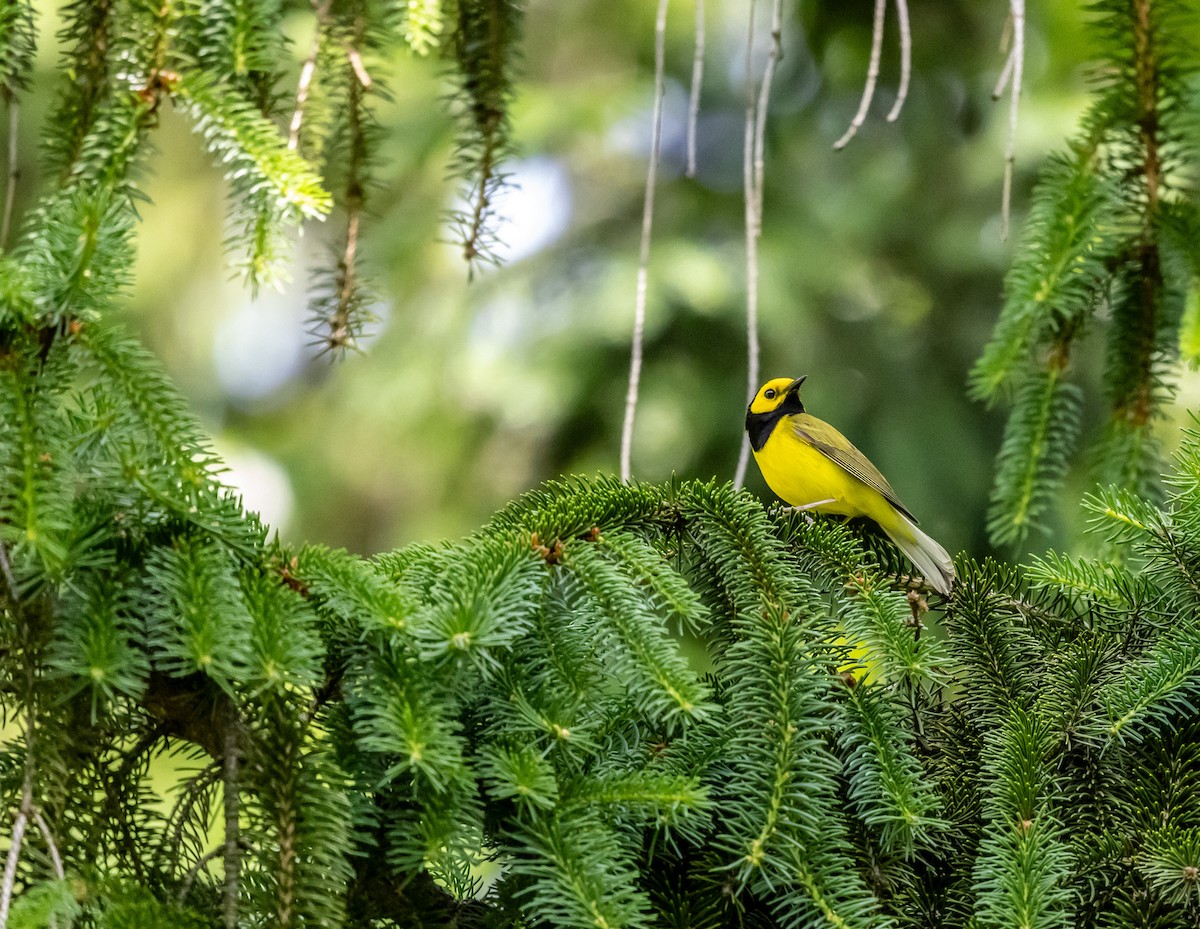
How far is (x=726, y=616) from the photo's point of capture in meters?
1.76

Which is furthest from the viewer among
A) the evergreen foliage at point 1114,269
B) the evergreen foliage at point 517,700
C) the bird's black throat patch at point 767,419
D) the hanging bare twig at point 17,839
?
the bird's black throat patch at point 767,419

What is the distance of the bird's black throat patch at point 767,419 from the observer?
13.8 feet

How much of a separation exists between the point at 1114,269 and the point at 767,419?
1.93m

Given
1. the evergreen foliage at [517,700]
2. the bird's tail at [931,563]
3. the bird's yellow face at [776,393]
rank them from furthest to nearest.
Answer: the bird's yellow face at [776,393] < the bird's tail at [931,563] < the evergreen foliage at [517,700]

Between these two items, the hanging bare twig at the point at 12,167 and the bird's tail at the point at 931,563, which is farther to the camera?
the hanging bare twig at the point at 12,167

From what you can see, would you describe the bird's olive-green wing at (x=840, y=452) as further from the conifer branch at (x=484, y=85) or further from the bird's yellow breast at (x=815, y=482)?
the conifer branch at (x=484, y=85)

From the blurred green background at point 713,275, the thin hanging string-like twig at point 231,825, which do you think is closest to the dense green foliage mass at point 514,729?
the thin hanging string-like twig at point 231,825

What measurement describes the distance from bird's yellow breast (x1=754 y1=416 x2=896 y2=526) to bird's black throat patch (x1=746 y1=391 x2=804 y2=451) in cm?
16

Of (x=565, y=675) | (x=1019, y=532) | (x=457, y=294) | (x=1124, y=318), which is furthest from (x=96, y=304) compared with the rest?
(x=457, y=294)

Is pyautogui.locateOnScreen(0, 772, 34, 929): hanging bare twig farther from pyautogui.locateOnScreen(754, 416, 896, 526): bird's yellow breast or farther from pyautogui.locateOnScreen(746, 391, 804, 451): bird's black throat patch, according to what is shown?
pyautogui.locateOnScreen(746, 391, 804, 451): bird's black throat patch

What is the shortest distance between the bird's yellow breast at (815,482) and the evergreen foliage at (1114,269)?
1287 millimetres

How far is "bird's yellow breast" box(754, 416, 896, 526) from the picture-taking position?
3871 mm

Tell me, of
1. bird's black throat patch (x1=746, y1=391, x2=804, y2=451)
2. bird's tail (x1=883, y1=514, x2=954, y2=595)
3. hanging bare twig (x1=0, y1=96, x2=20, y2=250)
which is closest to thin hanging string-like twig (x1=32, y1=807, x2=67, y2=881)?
hanging bare twig (x1=0, y1=96, x2=20, y2=250)

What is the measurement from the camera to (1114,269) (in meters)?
2.46
